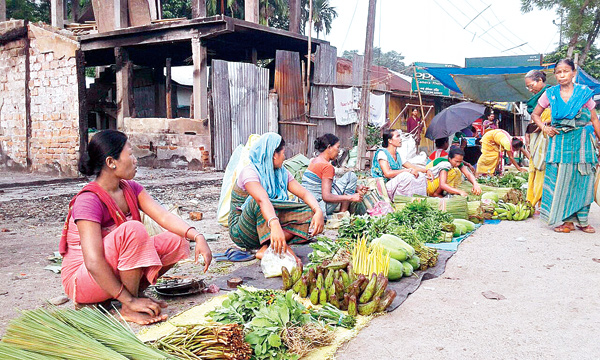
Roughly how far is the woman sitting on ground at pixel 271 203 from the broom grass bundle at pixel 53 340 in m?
1.84

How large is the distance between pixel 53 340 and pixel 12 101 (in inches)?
400

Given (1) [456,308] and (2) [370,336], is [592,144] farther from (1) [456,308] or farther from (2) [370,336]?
(2) [370,336]

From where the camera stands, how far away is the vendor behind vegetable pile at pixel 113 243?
100 inches

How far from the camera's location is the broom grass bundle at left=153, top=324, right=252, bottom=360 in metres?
2.04

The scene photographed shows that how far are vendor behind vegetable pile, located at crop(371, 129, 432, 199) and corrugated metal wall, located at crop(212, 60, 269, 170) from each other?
5.16m

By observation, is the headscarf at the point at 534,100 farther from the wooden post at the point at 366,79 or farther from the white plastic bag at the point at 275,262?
the wooden post at the point at 366,79

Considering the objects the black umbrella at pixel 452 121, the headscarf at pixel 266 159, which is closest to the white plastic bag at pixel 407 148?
the black umbrella at pixel 452 121

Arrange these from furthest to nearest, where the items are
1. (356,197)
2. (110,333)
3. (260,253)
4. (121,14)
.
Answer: (121,14), (356,197), (260,253), (110,333)

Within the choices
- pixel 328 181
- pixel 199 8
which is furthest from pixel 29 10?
pixel 328 181

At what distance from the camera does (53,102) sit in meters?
9.51

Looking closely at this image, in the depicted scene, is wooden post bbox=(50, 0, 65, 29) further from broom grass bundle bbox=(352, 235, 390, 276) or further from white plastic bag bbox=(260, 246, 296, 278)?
broom grass bundle bbox=(352, 235, 390, 276)

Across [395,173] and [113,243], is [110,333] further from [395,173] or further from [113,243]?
[395,173]

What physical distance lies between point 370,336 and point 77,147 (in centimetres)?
823

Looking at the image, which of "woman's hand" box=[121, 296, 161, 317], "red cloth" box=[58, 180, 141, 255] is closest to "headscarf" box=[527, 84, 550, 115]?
"red cloth" box=[58, 180, 141, 255]
